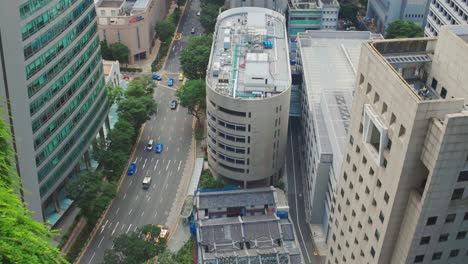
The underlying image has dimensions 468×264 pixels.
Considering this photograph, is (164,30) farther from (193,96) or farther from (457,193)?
(457,193)

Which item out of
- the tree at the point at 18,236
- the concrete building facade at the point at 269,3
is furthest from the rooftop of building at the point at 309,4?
the tree at the point at 18,236

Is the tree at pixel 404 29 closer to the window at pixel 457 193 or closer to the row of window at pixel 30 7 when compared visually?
the row of window at pixel 30 7

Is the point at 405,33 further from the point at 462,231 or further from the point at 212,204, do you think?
the point at 462,231

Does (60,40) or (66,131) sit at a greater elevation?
(60,40)

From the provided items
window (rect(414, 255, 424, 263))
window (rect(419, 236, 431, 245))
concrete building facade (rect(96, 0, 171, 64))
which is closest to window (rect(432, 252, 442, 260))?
window (rect(414, 255, 424, 263))

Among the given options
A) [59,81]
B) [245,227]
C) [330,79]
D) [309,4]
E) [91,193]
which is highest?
[59,81]

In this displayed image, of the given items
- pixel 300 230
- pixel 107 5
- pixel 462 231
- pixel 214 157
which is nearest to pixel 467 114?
pixel 462 231

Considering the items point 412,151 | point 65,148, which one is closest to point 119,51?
point 65,148
